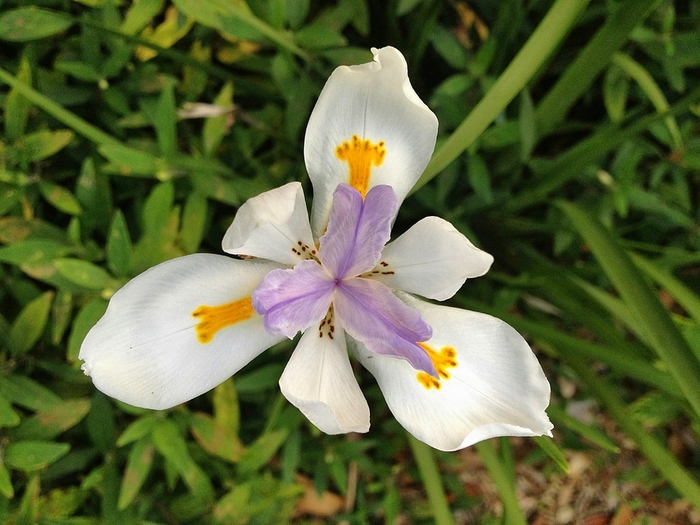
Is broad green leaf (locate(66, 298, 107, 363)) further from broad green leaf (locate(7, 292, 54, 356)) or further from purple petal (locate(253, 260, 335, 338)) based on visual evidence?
purple petal (locate(253, 260, 335, 338))

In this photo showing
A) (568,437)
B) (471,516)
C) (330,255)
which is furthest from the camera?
(471,516)

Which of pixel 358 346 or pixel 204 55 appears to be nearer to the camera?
pixel 358 346

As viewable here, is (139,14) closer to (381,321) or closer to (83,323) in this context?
(83,323)

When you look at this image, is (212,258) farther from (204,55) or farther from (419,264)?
(204,55)

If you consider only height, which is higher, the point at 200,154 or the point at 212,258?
the point at 212,258

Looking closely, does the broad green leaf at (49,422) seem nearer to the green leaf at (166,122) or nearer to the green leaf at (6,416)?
the green leaf at (6,416)

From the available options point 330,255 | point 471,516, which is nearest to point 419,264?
point 330,255

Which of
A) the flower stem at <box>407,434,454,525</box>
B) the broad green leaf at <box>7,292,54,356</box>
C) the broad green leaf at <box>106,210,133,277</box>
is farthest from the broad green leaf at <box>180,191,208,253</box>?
the flower stem at <box>407,434,454,525</box>
